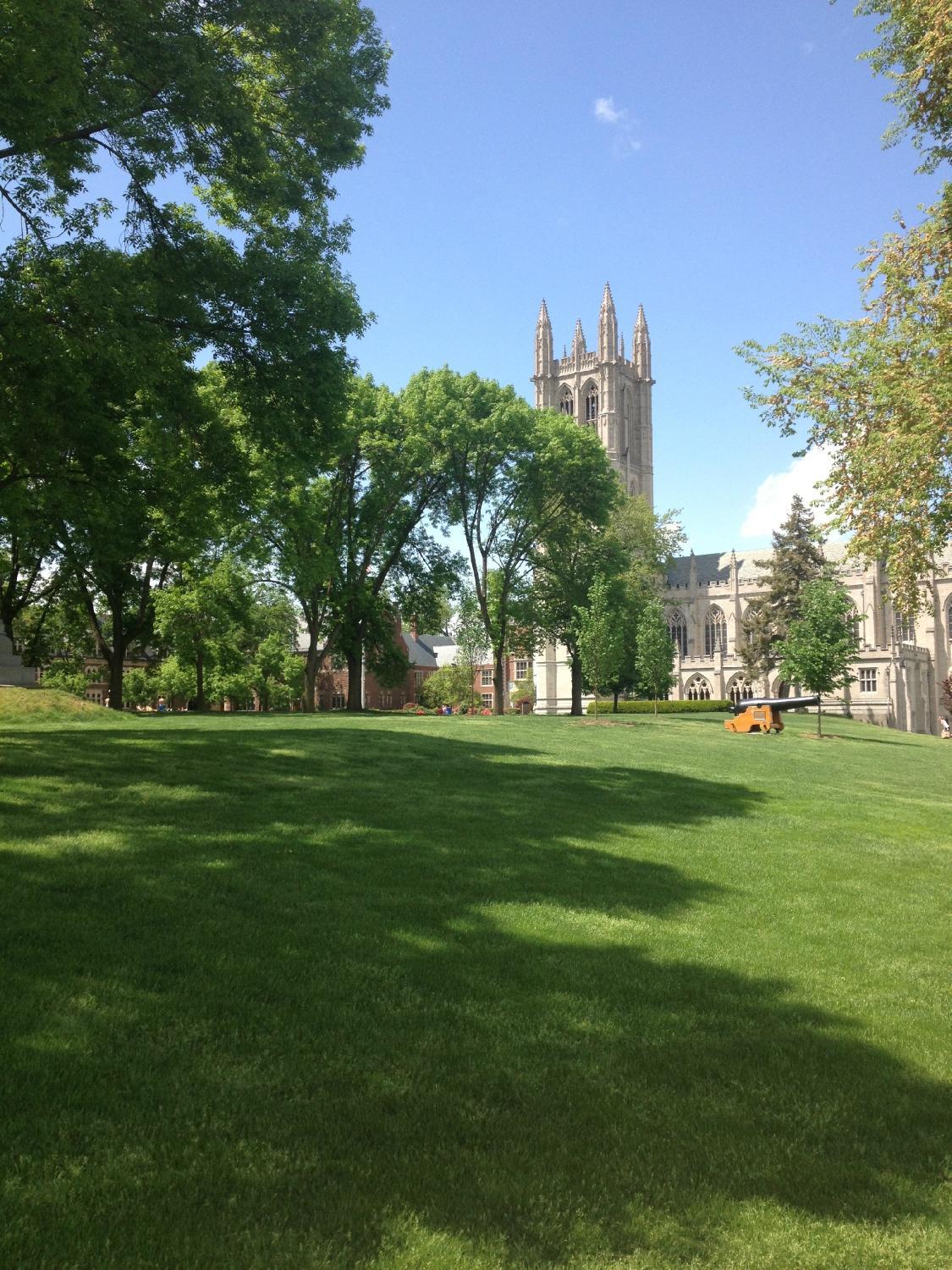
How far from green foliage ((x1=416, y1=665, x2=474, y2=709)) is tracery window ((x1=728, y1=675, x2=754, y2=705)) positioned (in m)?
23.2

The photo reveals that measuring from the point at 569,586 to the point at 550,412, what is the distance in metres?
8.71

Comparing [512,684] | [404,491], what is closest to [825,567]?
[404,491]

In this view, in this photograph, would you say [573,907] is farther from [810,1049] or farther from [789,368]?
[789,368]

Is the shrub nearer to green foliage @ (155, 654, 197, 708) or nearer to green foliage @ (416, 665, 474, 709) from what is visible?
green foliage @ (416, 665, 474, 709)

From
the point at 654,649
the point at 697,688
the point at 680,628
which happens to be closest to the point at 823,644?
the point at 654,649

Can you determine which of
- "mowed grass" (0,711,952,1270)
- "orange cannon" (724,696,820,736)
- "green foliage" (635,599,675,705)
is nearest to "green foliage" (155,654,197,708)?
"green foliage" (635,599,675,705)

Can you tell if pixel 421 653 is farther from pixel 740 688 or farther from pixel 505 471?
pixel 505 471

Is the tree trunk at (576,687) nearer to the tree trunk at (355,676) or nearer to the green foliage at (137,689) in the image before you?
the tree trunk at (355,676)

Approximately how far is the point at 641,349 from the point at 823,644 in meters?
86.4

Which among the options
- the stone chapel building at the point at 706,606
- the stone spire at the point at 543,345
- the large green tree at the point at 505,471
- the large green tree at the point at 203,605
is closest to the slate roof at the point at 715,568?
the stone chapel building at the point at 706,606

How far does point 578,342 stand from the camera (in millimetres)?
114188

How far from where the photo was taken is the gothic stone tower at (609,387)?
110 metres

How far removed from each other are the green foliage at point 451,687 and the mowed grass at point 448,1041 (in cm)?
7762

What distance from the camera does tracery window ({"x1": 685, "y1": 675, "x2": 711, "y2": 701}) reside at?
83562 mm
